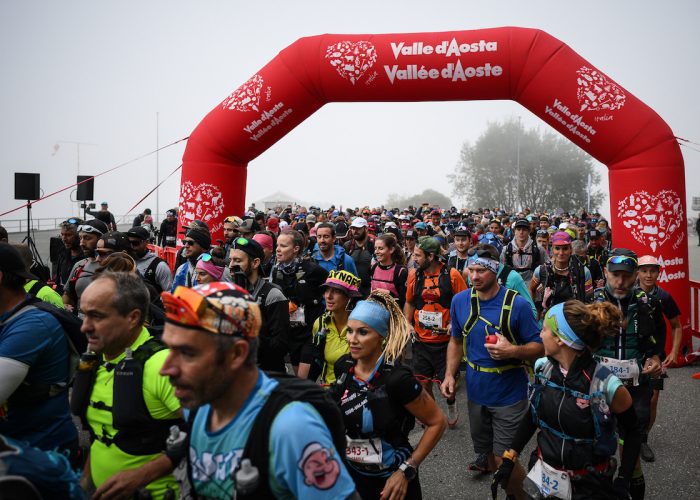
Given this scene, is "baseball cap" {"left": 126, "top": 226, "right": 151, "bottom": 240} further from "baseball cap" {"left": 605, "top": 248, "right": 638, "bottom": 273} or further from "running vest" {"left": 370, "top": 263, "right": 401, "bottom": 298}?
"baseball cap" {"left": 605, "top": 248, "right": 638, "bottom": 273}

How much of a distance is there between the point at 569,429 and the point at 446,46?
6.89 meters

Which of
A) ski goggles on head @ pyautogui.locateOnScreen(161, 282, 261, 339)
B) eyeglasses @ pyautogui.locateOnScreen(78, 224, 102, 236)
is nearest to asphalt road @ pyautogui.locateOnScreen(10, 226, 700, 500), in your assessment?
ski goggles on head @ pyautogui.locateOnScreen(161, 282, 261, 339)

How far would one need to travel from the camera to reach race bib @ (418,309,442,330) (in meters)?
5.45

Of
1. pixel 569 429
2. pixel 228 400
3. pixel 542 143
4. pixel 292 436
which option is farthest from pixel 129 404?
pixel 542 143

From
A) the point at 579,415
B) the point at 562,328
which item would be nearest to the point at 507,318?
the point at 562,328

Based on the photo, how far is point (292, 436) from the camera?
1603 millimetres

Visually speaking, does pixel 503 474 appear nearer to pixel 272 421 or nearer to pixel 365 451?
pixel 365 451

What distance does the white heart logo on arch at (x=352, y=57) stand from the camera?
8672 millimetres

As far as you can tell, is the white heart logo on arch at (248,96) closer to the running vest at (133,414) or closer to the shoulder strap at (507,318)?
the shoulder strap at (507,318)

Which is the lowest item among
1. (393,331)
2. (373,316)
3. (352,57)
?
(393,331)

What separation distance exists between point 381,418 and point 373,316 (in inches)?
21.7

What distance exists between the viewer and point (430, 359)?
220 inches

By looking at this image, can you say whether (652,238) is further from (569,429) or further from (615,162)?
(569,429)

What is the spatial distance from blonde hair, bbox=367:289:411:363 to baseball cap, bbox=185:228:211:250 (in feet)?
10.3
